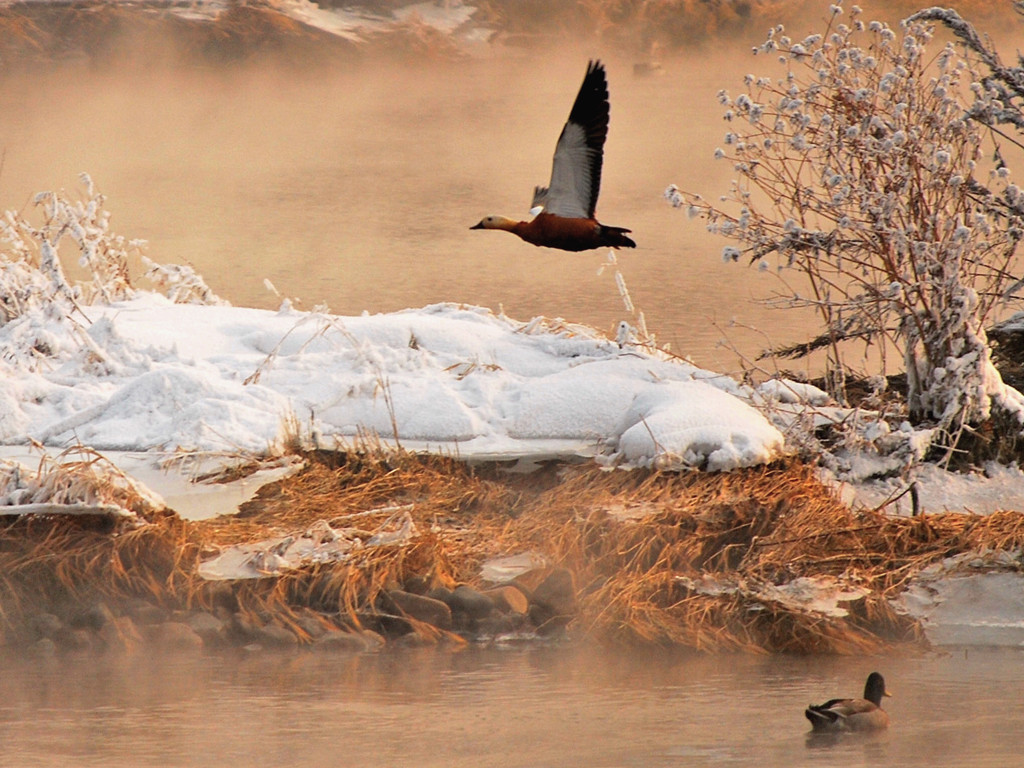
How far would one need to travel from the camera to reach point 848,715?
5016 millimetres

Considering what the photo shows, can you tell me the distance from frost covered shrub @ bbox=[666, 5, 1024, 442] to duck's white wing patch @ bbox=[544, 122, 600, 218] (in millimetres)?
451

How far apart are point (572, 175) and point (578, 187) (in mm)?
74

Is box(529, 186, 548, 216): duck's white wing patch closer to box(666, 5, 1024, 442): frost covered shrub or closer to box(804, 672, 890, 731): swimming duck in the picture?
box(666, 5, 1024, 442): frost covered shrub

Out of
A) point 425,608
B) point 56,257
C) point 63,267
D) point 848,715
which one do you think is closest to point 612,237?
point 425,608

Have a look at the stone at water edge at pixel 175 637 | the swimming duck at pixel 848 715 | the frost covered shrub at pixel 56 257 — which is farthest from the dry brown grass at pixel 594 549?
the frost covered shrub at pixel 56 257

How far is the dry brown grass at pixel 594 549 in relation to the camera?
649 centimetres

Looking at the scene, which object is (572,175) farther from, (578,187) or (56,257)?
(56,257)

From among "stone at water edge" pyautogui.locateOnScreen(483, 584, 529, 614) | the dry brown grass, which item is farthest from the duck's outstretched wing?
"stone at water edge" pyautogui.locateOnScreen(483, 584, 529, 614)

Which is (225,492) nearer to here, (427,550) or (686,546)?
(427,550)

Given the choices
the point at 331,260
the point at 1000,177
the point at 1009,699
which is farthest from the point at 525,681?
the point at 331,260

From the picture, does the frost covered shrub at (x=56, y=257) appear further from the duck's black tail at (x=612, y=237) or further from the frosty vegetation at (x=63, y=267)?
the duck's black tail at (x=612, y=237)

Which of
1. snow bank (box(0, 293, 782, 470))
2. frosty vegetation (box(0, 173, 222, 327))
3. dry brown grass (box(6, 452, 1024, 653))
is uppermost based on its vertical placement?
frosty vegetation (box(0, 173, 222, 327))

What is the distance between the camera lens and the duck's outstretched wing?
293 inches

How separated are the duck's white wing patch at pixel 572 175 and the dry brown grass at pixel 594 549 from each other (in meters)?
1.31
